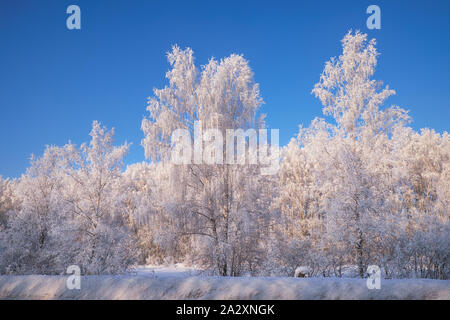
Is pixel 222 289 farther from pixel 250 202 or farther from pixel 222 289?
pixel 250 202

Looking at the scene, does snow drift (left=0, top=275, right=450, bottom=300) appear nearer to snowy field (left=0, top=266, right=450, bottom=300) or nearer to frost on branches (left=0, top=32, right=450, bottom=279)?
snowy field (left=0, top=266, right=450, bottom=300)

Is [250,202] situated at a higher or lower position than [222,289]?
higher

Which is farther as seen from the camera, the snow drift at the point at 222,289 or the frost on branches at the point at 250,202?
the frost on branches at the point at 250,202

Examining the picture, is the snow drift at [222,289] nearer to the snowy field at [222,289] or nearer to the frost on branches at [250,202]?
the snowy field at [222,289]

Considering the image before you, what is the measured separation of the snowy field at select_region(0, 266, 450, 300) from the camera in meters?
3.73

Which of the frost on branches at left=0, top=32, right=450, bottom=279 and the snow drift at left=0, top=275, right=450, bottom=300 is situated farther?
the frost on branches at left=0, top=32, right=450, bottom=279

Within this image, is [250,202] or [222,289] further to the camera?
[250,202]

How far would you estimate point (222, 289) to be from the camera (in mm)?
3945

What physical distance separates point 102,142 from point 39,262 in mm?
6129

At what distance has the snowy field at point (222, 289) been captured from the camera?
3732 millimetres

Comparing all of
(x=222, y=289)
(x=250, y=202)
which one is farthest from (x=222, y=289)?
(x=250, y=202)

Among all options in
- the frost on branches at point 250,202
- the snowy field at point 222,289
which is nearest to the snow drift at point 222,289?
the snowy field at point 222,289

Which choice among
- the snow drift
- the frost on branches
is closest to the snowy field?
the snow drift
